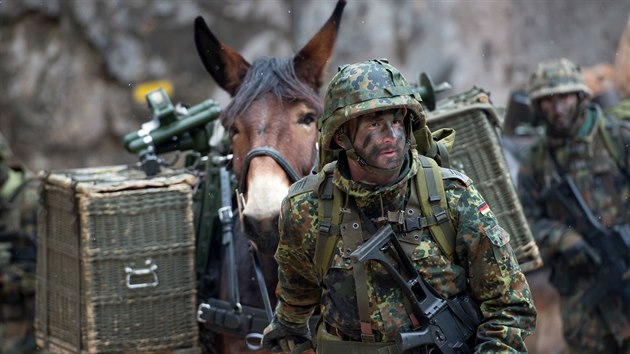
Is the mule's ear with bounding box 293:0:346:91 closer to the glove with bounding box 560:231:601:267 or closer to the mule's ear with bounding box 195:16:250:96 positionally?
the mule's ear with bounding box 195:16:250:96

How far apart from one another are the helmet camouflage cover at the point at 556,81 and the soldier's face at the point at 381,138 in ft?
16.0

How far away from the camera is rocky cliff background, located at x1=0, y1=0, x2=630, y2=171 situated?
45.5ft

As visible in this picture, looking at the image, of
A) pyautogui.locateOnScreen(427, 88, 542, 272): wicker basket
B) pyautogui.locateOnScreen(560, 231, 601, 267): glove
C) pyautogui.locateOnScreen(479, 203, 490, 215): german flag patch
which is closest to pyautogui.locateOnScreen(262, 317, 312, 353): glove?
pyautogui.locateOnScreen(479, 203, 490, 215): german flag patch

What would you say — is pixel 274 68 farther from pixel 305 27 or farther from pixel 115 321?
pixel 305 27

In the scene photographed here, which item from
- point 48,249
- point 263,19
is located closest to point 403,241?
point 48,249

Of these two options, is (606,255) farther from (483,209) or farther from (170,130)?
(483,209)

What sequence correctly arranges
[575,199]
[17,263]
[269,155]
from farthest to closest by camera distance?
[17,263]
[575,199]
[269,155]

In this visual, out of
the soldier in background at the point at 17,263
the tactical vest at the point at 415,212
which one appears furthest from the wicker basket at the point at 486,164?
the soldier in background at the point at 17,263

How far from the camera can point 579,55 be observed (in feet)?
51.6

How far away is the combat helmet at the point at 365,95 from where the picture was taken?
387cm

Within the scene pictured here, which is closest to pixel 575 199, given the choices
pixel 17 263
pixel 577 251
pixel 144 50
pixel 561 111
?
pixel 577 251

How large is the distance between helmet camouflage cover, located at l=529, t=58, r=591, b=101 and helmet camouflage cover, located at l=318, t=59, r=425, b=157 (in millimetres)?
4748

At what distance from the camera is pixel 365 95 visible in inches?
153

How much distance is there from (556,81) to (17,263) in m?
5.03
